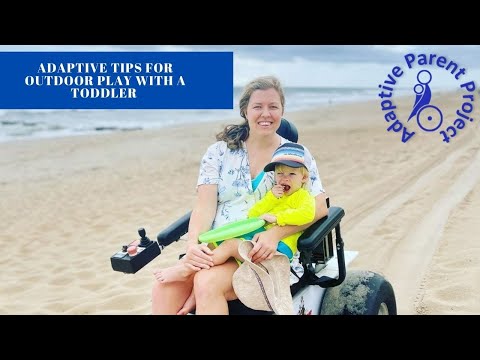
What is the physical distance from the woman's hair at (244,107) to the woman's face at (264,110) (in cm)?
2

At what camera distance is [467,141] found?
10.3 ft

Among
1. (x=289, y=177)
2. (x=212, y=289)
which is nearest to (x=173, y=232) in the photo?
(x=212, y=289)

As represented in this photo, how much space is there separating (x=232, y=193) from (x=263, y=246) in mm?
302

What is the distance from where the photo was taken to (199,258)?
1853 millimetres

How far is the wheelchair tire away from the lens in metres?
2.10

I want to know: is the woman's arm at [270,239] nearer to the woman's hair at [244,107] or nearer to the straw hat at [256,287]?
the straw hat at [256,287]

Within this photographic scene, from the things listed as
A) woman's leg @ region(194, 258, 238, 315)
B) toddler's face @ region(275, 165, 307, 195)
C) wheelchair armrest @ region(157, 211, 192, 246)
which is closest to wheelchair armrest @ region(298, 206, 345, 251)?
toddler's face @ region(275, 165, 307, 195)

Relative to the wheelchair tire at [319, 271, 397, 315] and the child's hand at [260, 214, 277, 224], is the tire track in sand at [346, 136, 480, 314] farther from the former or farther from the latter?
the child's hand at [260, 214, 277, 224]

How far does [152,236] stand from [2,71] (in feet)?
6.18

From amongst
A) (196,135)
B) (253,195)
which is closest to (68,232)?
(253,195)

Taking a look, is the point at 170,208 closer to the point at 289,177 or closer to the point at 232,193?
the point at 232,193

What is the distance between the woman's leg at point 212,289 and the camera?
71.1 inches

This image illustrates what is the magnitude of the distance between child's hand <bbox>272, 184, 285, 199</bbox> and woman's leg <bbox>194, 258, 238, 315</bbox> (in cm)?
29

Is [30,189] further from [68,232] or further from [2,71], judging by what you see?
[2,71]
